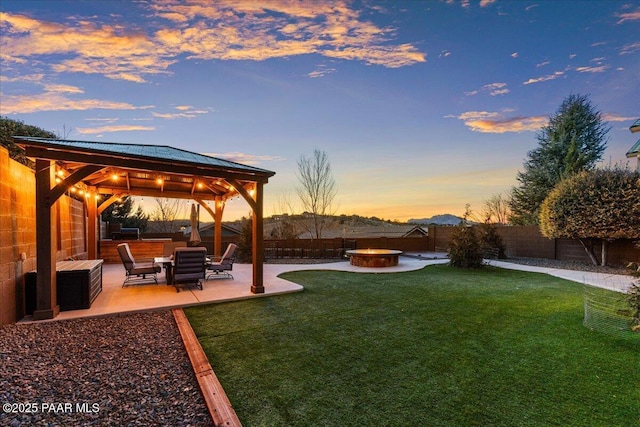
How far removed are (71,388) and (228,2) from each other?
7.73 metres

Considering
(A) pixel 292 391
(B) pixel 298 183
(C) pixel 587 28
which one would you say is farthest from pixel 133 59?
(C) pixel 587 28

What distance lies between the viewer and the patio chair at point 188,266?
6609 millimetres

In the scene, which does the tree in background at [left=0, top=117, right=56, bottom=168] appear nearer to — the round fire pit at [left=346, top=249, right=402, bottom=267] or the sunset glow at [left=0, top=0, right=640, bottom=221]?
the sunset glow at [left=0, top=0, right=640, bottom=221]

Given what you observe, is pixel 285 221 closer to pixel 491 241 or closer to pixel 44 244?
pixel 491 241

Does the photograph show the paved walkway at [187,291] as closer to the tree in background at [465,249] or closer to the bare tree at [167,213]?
the tree in background at [465,249]

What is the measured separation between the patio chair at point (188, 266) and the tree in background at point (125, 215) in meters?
12.4

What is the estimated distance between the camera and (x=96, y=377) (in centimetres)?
298

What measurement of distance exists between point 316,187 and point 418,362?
14421mm

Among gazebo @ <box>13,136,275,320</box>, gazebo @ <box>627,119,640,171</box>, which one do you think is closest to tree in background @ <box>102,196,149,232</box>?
gazebo @ <box>13,136,275,320</box>

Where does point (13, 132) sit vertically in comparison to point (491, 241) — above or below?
above

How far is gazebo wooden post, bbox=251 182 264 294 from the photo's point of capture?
6594mm

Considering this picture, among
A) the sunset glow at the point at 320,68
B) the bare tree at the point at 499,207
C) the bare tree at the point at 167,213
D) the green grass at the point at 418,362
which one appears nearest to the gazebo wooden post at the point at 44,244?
the green grass at the point at 418,362

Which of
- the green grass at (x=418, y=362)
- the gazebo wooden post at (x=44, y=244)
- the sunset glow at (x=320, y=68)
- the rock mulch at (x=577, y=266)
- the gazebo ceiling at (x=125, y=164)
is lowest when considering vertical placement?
the rock mulch at (x=577, y=266)

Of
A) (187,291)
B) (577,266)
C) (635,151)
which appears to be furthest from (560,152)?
(187,291)
